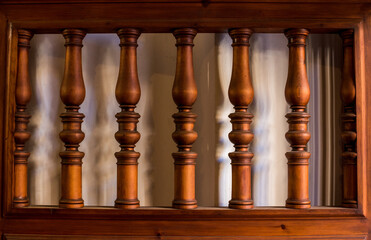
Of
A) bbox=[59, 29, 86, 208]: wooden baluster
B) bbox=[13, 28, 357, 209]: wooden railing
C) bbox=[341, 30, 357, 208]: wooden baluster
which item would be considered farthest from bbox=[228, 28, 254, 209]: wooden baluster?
bbox=[59, 29, 86, 208]: wooden baluster

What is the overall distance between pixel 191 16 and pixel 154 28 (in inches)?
3.1

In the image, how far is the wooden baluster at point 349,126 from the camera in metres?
0.89

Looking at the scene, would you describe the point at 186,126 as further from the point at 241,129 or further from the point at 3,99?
the point at 3,99

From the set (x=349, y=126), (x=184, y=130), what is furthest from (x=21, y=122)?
(x=349, y=126)

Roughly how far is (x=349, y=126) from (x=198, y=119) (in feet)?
1.03

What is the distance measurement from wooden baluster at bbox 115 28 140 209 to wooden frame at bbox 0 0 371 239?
0.03 m

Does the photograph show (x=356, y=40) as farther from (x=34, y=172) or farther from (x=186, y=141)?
(x=34, y=172)

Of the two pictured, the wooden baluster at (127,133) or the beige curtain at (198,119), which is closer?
the wooden baluster at (127,133)

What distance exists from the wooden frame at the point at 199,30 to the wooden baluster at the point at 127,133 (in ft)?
0.08

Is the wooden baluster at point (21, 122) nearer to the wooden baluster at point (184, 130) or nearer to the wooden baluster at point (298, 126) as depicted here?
the wooden baluster at point (184, 130)

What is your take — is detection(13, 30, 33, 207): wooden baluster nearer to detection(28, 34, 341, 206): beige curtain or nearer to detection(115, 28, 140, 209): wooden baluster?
detection(28, 34, 341, 206): beige curtain

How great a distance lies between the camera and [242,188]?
881mm

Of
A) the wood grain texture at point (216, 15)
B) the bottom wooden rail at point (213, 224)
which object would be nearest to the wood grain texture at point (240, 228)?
the bottom wooden rail at point (213, 224)

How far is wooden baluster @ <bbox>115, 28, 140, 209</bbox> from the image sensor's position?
885 millimetres
